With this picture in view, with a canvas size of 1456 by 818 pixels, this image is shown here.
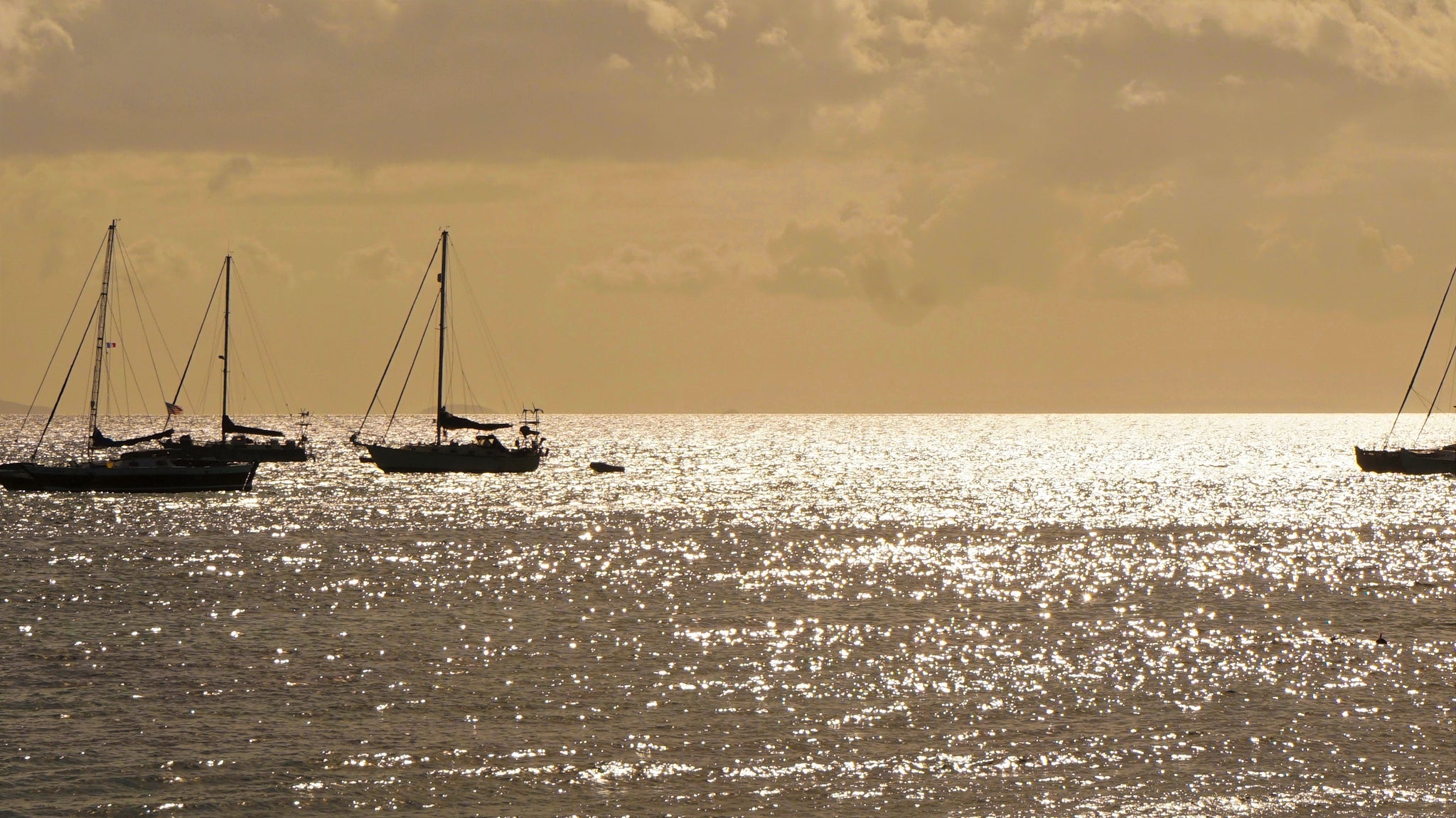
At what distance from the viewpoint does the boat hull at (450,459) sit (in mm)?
131875

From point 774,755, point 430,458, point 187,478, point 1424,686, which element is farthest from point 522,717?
point 430,458

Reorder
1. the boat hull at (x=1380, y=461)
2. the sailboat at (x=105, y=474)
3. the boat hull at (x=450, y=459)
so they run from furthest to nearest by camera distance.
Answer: the boat hull at (x=1380, y=461) < the boat hull at (x=450, y=459) < the sailboat at (x=105, y=474)

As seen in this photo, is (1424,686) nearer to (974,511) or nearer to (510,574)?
(510,574)

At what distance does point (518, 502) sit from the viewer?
107812 mm

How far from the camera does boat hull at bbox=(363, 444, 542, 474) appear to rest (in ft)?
433

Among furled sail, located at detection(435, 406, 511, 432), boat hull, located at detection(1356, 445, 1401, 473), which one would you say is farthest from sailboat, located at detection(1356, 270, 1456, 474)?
furled sail, located at detection(435, 406, 511, 432)

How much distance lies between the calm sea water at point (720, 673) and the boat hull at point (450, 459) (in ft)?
163

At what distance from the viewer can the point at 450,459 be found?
433ft

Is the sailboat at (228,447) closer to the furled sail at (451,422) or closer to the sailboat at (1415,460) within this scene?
the furled sail at (451,422)

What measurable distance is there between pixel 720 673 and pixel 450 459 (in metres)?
97.0

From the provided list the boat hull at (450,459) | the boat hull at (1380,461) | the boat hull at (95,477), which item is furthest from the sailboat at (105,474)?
the boat hull at (1380,461)

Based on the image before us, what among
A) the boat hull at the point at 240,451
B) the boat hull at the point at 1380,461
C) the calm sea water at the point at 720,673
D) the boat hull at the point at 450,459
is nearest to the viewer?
the calm sea water at the point at 720,673

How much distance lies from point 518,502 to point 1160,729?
Answer: 261ft

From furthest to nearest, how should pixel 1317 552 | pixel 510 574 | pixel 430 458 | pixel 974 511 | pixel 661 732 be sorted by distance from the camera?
pixel 430 458 < pixel 974 511 < pixel 1317 552 < pixel 510 574 < pixel 661 732
